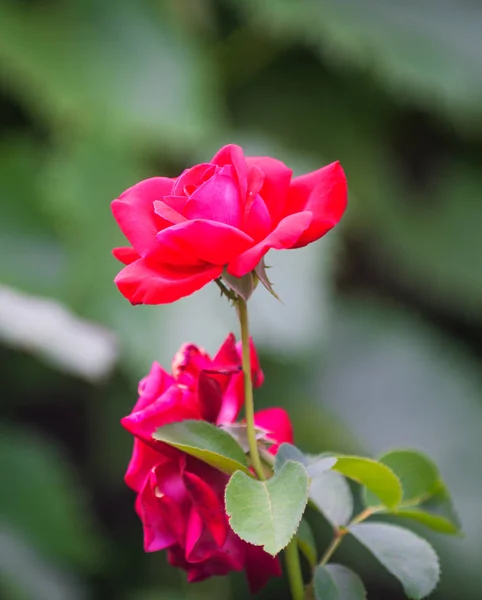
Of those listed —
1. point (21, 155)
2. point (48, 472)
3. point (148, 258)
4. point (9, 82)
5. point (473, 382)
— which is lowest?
point (48, 472)

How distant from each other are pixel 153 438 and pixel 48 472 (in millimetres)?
915

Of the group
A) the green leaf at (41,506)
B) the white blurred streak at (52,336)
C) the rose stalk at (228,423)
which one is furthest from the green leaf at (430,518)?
the green leaf at (41,506)

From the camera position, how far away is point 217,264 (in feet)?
0.99

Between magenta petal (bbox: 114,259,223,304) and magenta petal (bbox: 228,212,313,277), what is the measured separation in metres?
0.01

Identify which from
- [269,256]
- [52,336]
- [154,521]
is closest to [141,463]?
[154,521]

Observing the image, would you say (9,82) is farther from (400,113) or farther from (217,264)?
(217,264)

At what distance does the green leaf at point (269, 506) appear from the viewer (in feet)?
0.90

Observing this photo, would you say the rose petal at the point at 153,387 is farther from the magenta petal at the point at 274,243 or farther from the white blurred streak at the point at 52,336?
the white blurred streak at the point at 52,336

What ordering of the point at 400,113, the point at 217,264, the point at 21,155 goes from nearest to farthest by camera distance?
the point at 217,264 < the point at 21,155 < the point at 400,113

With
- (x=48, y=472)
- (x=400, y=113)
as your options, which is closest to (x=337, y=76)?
(x=400, y=113)

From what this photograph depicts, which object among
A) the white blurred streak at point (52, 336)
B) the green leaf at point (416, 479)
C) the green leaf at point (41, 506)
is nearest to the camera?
the green leaf at point (416, 479)

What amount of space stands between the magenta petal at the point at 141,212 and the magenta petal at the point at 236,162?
0.02 metres

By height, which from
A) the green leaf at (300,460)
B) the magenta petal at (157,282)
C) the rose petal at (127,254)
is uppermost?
the rose petal at (127,254)

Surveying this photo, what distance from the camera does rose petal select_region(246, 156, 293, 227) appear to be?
0.33 meters
